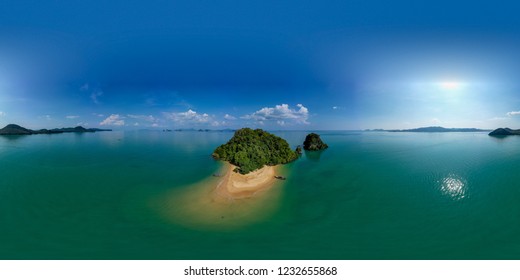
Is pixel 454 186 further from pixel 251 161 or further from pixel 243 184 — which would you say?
pixel 243 184

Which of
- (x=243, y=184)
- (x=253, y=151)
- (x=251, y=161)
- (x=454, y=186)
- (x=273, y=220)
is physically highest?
(x=253, y=151)

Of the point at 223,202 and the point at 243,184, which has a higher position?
the point at 243,184

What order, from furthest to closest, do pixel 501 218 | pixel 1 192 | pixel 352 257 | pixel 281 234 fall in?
pixel 1 192 → pixel 501 218 → pixel 281 234 → pixel 352 257

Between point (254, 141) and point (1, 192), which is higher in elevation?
point (254, 141)

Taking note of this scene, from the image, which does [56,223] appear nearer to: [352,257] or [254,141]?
[352,257]

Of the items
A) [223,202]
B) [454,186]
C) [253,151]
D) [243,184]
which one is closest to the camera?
[223,202]

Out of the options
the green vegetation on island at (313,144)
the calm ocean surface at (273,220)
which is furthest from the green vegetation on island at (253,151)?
the green vegetation on island at (313,144)

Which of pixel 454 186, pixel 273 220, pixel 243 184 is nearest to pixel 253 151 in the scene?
pixel 243 184

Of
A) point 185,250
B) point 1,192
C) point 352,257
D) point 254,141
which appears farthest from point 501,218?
point 1,192
